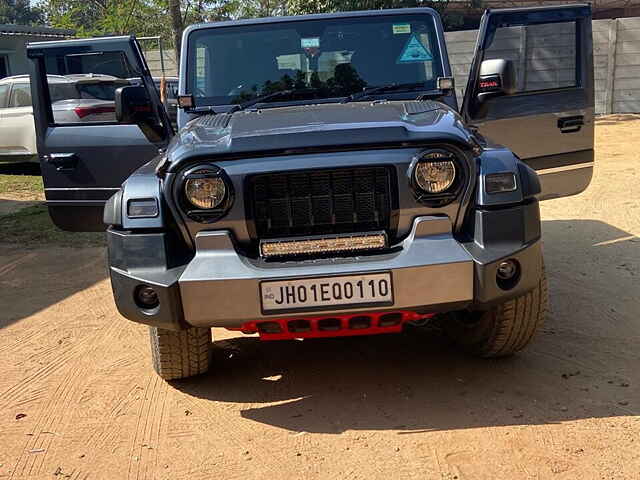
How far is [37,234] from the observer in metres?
8.10

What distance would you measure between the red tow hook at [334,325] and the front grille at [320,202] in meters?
0.39

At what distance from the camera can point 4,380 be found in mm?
4184

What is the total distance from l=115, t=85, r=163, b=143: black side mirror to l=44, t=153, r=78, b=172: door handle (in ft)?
1.72

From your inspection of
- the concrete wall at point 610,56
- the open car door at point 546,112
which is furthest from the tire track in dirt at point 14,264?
the concrete wall at point 610,56

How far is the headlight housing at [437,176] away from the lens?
129 inches

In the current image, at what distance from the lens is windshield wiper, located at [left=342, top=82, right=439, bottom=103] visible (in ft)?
14.3

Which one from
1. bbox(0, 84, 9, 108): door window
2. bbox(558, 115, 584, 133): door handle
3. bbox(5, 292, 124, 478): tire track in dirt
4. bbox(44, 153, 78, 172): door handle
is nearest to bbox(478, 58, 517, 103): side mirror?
bbox(558, 115, 584, 133): door handle

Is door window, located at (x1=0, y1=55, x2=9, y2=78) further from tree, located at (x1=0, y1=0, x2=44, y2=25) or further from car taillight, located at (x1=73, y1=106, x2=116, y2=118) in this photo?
tree, located at (x1=0, y1=0, x2=44, y2=25)

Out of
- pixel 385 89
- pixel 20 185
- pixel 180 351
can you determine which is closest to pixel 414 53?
pixel 385 89

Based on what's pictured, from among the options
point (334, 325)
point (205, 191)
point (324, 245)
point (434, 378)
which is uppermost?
point (205, 191)

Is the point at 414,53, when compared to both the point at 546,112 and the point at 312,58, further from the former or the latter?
the point at 546,112

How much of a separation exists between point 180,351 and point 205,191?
919mm

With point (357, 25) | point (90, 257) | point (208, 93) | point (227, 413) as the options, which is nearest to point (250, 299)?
point (227, 413)

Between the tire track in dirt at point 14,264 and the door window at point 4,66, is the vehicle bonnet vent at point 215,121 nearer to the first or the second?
the tire track in dirt at point 14,264
